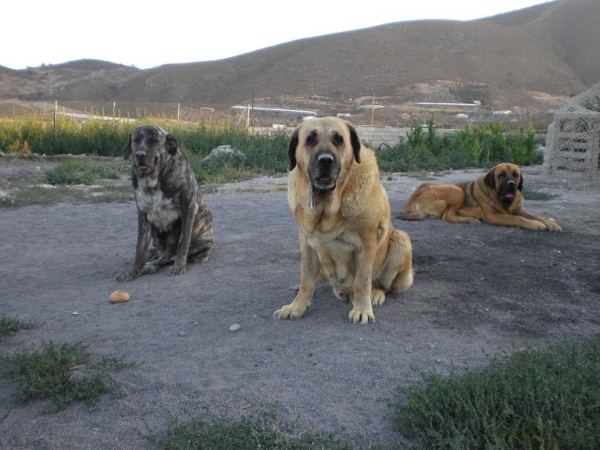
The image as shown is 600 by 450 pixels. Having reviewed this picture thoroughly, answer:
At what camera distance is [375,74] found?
6650 centimetres

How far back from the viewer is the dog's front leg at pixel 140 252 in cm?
651

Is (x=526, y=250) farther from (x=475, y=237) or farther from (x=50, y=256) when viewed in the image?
(x=50, y=256)

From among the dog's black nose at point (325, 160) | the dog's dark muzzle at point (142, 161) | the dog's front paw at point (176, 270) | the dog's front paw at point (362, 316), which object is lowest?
the dog's front paw at point (176, 270)

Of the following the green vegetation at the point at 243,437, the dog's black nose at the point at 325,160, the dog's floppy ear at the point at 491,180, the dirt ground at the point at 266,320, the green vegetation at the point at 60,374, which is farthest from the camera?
the dog's floppy ear at the point at 491,180

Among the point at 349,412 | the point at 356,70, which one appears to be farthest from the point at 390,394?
the point at 356,70

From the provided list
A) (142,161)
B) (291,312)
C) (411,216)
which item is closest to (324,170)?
(291,312)

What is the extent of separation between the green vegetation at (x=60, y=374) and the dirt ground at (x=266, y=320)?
0.07 m

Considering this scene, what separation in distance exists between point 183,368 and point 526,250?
4.58 m

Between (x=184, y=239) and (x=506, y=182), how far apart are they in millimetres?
4784

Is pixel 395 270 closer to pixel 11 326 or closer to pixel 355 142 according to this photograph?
pixel 355 142

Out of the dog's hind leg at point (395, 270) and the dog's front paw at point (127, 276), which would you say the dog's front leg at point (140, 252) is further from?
the dog's hind leg at point (395, 270)

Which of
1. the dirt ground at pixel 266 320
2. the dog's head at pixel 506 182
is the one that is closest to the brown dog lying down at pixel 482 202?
the dog's head at pixel 506 182

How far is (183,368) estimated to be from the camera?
4.02 meters

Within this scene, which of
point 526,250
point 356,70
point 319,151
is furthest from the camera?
point 356,70
